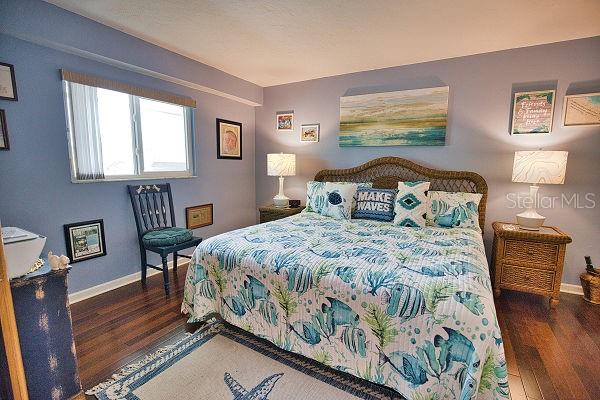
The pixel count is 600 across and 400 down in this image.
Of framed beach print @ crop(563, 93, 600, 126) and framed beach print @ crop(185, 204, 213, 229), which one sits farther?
framed beach print @ crop(185, 204, 213, 229)

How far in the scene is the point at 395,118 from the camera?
10.8ft

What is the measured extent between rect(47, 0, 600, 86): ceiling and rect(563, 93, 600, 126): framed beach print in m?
0.55

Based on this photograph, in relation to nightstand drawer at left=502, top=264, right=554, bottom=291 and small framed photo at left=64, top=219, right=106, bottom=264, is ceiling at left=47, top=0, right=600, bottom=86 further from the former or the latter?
nightstand drawer at left=502, top=264, right=554, bottom=291

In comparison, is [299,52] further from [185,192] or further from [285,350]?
[285,350]

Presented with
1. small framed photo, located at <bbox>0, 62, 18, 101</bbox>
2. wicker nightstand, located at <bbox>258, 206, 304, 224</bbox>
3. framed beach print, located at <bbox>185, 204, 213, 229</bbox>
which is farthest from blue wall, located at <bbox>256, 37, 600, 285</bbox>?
small framed photo, located at <bbox>0, 62, 18, 101</bbox>

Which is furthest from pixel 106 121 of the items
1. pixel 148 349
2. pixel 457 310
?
pixel 457 310

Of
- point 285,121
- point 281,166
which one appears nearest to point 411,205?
point 281,166

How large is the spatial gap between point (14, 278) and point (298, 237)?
1566 millimetres

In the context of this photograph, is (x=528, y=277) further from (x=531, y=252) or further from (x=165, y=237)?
(x=165, y=237)

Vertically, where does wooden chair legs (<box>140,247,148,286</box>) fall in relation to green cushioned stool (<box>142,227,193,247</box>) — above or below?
below

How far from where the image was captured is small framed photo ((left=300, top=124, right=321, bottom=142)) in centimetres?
386
